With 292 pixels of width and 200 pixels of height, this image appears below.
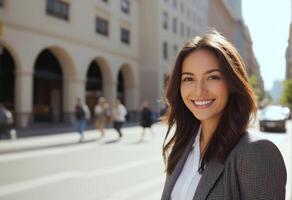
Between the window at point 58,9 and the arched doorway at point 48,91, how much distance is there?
3061 millimetres

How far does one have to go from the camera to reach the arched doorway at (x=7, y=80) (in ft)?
84.1

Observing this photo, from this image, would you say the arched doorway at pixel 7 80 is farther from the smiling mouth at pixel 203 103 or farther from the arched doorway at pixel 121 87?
the smiling mouth at pixel 203 103

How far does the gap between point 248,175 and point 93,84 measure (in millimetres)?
33089

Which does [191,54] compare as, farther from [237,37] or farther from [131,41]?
[237,37]

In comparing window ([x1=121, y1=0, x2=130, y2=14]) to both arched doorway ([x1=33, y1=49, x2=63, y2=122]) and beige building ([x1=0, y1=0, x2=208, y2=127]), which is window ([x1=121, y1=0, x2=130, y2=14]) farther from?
arched doorway ([x1=33, y1=49, x2=63, y2=122])

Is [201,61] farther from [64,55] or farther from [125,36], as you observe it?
[125,36]

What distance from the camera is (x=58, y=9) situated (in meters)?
26.4

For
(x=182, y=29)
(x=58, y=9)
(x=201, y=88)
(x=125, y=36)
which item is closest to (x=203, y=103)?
(x=201, y=88)

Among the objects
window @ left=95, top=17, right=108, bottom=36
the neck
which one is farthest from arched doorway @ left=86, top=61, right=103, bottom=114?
the neck

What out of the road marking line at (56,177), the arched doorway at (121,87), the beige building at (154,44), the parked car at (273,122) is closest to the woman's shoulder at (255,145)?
the road marking line at (56,177)

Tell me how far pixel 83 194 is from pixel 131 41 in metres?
30.5

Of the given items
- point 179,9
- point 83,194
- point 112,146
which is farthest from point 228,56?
point 179,9

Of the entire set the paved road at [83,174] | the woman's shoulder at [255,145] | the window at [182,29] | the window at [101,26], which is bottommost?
the paved road at [83,174]

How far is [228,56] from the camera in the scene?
72.6 inches
